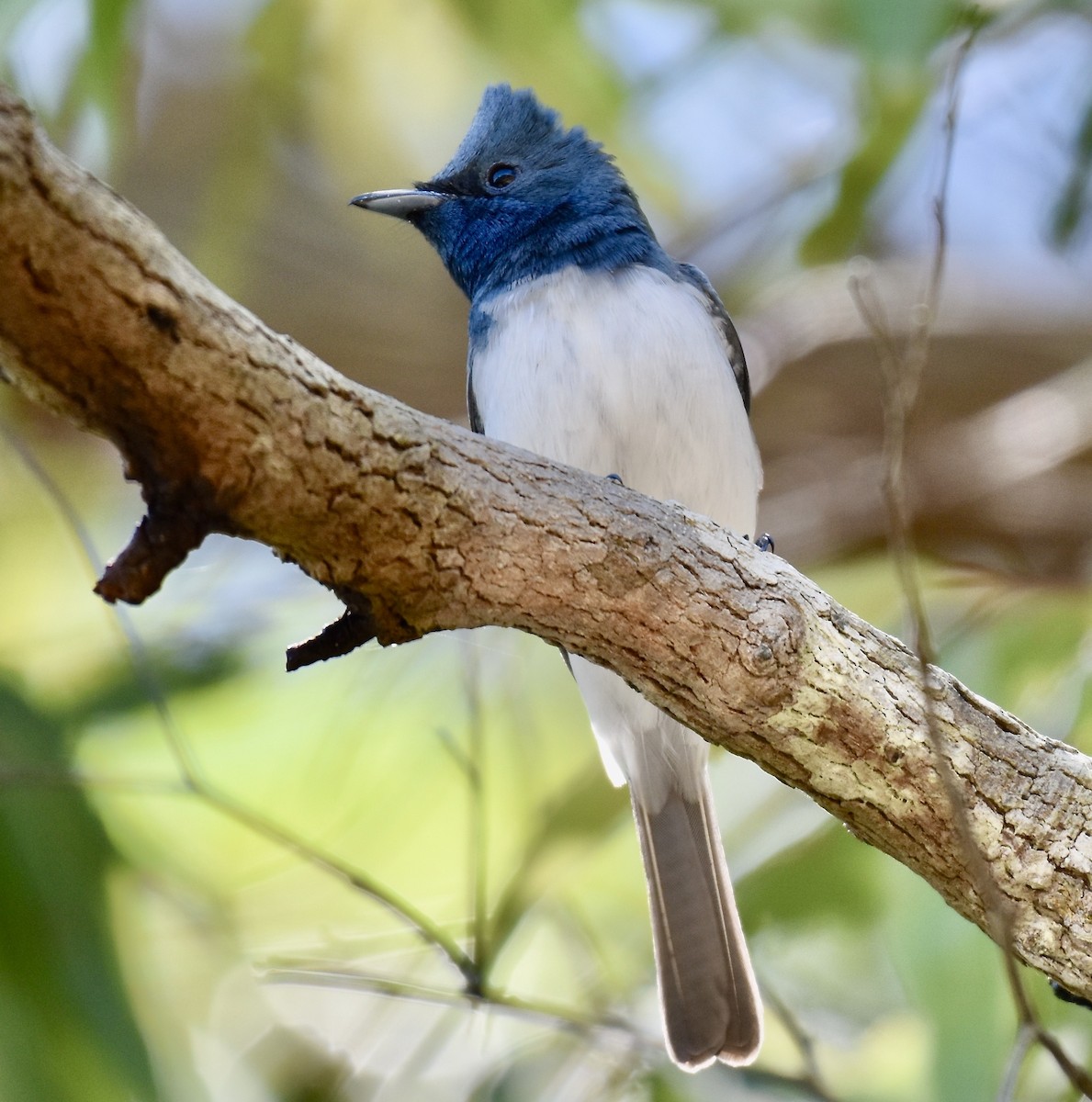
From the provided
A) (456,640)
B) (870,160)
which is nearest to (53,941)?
(456,640)

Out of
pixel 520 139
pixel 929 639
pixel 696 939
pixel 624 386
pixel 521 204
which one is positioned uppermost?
pixel 520 139

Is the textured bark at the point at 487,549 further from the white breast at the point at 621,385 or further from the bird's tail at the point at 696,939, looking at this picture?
the bird's tail at the point at 696,939

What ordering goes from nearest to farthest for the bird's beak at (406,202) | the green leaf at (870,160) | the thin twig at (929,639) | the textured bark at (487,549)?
1. the textured bark at (487,549)
2. the thin twig at (929,639)
3. the bird's beak at (406,202)
4. the green leaf at (870,160)

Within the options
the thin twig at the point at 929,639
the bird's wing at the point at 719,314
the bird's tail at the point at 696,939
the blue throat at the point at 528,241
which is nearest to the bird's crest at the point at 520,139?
the blue throat at the point at 528,241

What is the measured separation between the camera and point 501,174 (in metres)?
3.20

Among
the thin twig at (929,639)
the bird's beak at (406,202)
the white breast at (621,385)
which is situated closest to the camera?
the thin twig at (929,639)

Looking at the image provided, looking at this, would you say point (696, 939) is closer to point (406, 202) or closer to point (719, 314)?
point (719, 314)

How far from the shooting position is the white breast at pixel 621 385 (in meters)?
2.74

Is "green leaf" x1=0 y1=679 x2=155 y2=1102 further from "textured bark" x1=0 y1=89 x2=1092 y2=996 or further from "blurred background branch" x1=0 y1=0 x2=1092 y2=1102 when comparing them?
"textured bark" x1=0 y1=89 x2=1092 y2=996

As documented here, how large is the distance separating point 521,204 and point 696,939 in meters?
1.59

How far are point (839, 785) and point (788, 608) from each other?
0.25 meters

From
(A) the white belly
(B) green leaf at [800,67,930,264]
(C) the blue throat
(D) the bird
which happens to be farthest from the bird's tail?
(B) green leaf at [800,67,930,264]

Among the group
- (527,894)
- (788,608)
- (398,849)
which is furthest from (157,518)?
(398,849)

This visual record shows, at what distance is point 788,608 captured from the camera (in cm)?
197
